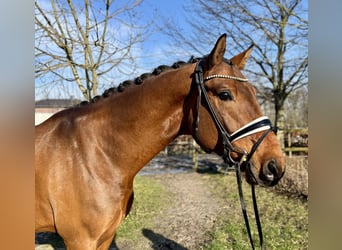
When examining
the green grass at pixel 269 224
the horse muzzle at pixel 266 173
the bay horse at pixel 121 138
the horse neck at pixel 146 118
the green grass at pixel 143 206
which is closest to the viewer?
the horse muzzle at pixel 266 173

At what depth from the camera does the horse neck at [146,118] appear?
1.57 m

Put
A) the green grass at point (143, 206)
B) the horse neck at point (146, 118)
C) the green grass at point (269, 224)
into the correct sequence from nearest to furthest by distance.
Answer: the horse neck at point (146, 118), the green grass at point (269, 224), the green grass at point (143, 206)

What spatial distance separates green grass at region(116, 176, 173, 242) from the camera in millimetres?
3906

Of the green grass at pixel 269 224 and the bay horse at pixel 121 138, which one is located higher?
the bay horse at pixel 121 138

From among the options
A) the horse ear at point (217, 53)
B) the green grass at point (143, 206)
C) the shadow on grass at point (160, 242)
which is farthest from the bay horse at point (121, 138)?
the green grass at point (143, 206)

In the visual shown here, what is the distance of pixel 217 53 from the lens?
1.44 metres

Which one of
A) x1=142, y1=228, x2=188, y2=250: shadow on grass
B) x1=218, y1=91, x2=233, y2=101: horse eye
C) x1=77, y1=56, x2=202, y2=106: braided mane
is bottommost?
x1=142, y1=228, x2=188, y2=250: shadow on grass

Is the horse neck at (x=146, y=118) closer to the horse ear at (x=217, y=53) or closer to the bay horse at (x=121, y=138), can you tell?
the bay horse at (x=121, y=138)

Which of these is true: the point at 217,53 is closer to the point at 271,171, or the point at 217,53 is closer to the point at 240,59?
the point at 240,59

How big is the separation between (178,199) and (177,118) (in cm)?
456

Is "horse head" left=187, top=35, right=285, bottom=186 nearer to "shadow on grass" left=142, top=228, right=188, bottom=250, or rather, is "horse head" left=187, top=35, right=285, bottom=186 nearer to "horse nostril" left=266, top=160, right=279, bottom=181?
"horse nostril" left=266, top=160, right=279, bottom=181

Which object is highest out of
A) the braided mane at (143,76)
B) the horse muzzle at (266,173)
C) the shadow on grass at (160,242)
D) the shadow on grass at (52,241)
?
the braided mane at (143,76)

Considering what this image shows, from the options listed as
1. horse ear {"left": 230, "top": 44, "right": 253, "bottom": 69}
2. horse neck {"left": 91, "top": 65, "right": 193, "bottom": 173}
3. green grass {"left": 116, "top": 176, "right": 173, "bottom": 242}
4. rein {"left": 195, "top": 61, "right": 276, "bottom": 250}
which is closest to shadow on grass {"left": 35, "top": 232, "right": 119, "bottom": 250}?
green grass {"left": 116, "top": 176, "right": 173, "bottom": 242}
